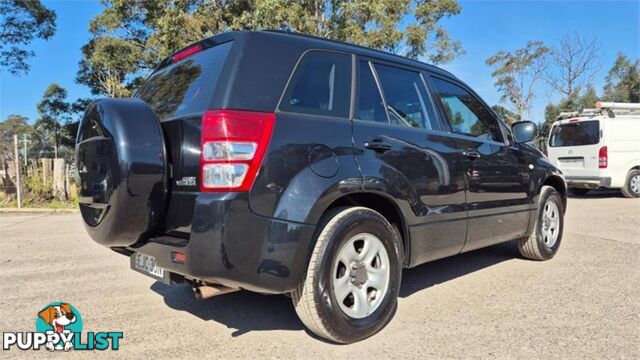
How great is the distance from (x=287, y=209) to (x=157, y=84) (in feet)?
5.32

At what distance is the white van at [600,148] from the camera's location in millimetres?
11133

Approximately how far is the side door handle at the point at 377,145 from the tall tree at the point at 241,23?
11.7 metres

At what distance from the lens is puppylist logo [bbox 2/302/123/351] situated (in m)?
2.87

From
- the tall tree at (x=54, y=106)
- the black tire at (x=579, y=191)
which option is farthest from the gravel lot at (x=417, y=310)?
the tall tree at (x=54, y=106)

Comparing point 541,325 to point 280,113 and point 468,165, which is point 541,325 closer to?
Result: point 468,165

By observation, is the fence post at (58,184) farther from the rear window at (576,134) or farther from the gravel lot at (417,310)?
the rear window at (576,134)

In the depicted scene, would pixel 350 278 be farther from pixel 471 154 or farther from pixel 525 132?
pixel 525 132

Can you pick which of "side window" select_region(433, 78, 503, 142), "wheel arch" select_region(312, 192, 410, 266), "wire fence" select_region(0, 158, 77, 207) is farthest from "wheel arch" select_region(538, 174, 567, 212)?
"wire fence" select_region(0, 158, 77, 207)

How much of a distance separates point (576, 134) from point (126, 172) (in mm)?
12040

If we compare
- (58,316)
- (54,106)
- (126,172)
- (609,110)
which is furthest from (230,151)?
(54,106)

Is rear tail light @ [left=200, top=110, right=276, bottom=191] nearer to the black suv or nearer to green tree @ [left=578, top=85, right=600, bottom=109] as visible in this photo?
the black suv

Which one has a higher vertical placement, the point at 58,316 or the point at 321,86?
the point at 321,86

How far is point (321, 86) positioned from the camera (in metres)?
2.85

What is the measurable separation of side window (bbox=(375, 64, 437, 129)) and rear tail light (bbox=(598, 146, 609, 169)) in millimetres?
9550
